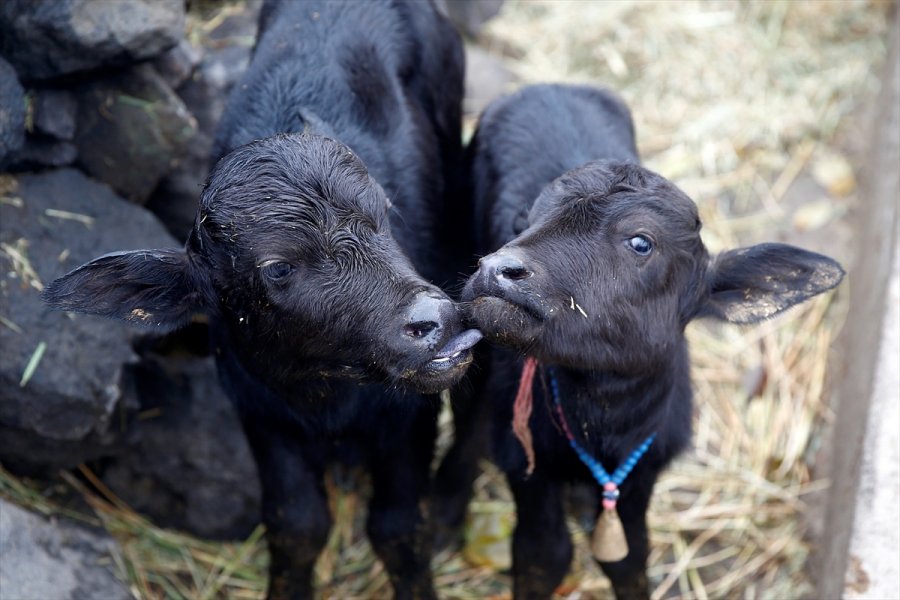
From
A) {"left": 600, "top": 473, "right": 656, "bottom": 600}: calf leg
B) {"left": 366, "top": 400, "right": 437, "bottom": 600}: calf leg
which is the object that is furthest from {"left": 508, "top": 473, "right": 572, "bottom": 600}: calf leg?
{"left": 366, "top": 400, "right": 437, "bottom": 600}: calf leg

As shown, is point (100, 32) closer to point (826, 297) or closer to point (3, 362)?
point (3, 362)

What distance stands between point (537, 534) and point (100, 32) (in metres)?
3.33

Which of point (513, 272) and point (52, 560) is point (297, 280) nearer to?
point (513, 272)

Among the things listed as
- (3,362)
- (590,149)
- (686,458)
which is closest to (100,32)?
(3,362)

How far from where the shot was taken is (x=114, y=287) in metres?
4.64

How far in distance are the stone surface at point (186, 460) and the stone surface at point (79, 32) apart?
5.37 feet

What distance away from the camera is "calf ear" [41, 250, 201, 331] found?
452 centimetres

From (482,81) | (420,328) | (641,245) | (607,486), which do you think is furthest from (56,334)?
(482,81)

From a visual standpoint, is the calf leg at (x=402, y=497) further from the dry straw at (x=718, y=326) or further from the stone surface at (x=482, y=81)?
the stone surface at (x=482, y=81)

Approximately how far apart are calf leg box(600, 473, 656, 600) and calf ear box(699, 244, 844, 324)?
894 mm

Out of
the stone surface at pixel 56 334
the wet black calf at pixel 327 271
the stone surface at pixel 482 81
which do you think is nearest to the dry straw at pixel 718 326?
the stone surface at pixel 482 81

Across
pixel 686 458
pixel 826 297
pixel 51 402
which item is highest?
pixel 51 402

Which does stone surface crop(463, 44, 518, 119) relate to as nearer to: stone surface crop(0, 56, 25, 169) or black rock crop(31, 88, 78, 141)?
black rock crop(31, 88, 78, 141)

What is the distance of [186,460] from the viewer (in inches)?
249
